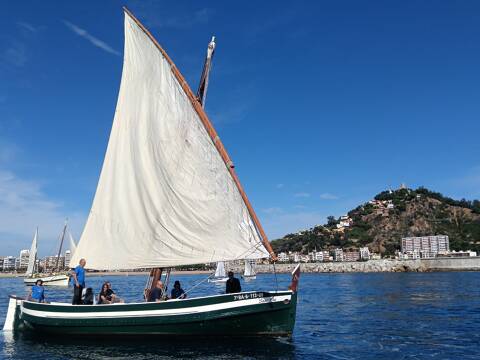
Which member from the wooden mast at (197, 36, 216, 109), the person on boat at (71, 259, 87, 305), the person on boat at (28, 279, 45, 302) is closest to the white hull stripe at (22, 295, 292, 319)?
the person on boat at (71, 259, 87, 305)

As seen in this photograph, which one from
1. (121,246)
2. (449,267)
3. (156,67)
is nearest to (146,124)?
(156,67)

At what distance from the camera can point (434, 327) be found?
2544cm

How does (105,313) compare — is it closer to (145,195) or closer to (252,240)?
(145,195)

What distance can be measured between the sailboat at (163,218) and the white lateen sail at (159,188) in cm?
5

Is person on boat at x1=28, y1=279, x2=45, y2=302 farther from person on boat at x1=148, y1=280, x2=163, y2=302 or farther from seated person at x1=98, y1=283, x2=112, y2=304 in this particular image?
person on boat at x1=148, y1=280, x2=163, y2=302

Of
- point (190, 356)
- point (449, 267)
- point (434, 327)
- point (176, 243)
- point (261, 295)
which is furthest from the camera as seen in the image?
point (449, 267)

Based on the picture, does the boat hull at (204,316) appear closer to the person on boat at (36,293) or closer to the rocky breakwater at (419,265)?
the person on boat at (36,293)

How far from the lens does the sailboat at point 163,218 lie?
19469 millimetres

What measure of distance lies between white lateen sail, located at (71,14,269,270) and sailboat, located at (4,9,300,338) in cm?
5

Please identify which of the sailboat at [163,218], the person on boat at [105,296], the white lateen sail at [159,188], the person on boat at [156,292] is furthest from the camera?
the person on boat at [105,296]

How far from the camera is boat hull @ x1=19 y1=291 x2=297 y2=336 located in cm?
1911

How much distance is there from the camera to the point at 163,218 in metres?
21.3

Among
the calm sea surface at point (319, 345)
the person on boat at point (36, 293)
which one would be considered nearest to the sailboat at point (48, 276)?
the person on boat at point (36, 293)

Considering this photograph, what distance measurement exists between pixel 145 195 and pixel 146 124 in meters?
3.93
